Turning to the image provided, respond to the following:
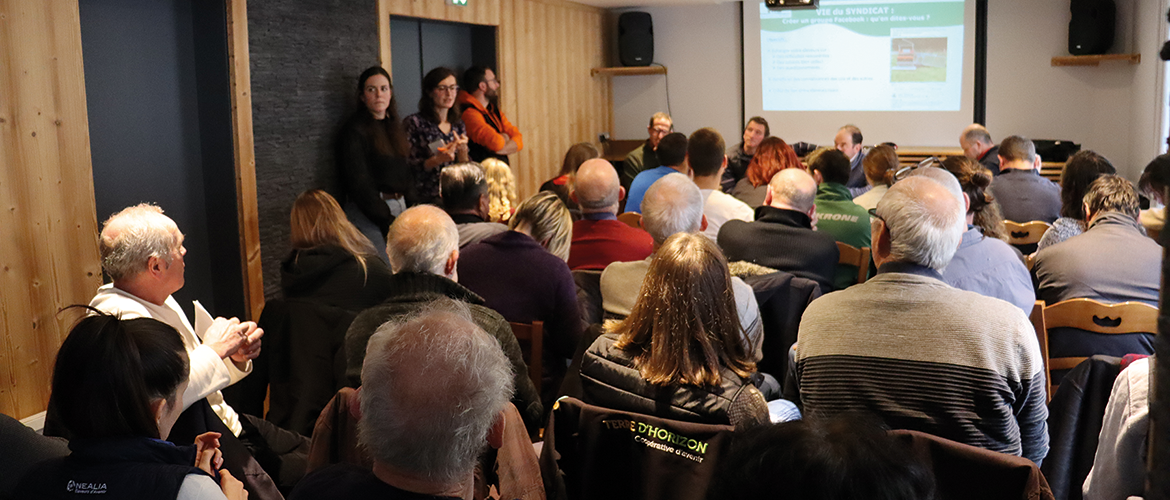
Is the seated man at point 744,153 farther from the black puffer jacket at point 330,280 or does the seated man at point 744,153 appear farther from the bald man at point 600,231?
the black puffer jacket at point 330,280

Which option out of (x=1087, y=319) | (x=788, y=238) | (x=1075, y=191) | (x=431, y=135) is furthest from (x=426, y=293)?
(x=431, y=135)

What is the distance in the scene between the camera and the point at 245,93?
509cm

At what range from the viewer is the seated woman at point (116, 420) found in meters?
1.62

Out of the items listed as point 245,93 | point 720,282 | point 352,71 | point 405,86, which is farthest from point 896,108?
point 720,282

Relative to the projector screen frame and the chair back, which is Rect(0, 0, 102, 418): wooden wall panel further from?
the projector screen frame

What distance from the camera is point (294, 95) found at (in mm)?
5508

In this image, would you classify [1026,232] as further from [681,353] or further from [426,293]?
[426,293]

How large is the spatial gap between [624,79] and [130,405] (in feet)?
29.9

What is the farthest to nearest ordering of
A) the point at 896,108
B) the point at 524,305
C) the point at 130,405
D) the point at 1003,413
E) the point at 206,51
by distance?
1. the point at 896,108
2. the point at 206,51
3. the point at 524,305
4. the point at 1003,413
5. the point at 130,405

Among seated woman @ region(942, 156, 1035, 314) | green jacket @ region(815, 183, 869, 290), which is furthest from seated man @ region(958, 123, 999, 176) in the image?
seated woman @ region(942, 156, 1035, 314)

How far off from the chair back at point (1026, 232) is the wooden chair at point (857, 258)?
1.17 m

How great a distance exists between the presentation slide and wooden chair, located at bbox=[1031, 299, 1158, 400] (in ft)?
21.6

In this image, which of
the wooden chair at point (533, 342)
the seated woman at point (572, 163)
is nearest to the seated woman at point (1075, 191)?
the wooden chair at point (533, 342)

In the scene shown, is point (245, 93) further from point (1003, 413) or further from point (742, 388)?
point (1003, 413)
